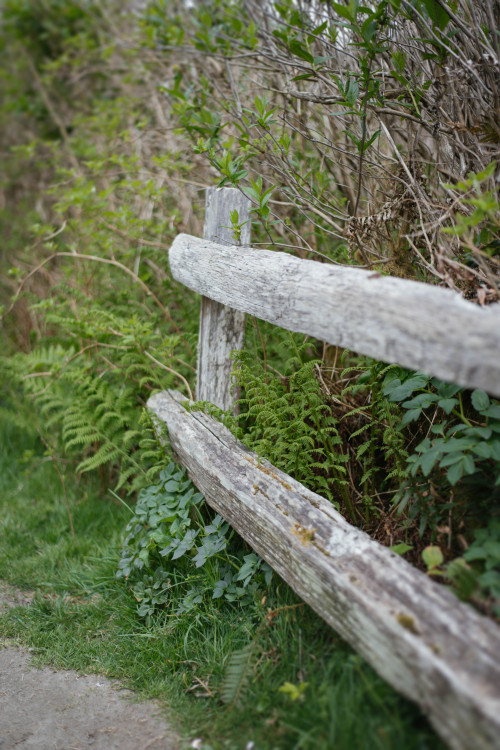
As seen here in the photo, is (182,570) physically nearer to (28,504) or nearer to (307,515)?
(307,515)

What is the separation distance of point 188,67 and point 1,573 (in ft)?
15.0

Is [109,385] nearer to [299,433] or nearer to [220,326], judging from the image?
[220,326]

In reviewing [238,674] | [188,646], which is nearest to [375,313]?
[238,674]

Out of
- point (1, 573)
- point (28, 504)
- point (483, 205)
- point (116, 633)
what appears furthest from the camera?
point (28, 504)

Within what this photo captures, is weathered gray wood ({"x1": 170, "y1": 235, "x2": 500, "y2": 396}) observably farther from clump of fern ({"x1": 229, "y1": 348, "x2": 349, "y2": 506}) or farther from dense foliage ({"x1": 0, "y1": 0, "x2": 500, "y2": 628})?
clump of fern ({"x1": 229, "y1": 348, "x2": 349, "y2": 506})

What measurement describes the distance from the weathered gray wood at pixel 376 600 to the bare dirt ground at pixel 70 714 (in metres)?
0.86

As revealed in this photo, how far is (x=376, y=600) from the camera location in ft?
6.34

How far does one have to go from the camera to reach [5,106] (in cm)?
Result: 838

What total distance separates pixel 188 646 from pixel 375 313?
73.6 inches

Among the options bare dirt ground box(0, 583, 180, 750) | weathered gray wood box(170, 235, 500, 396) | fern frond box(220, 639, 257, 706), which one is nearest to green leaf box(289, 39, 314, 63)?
weathered gray wood box(170, 235, 500, 396)

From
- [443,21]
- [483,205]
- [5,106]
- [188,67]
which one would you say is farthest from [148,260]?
[5,106]

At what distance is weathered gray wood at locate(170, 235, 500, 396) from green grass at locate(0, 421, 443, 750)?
3.63 feet

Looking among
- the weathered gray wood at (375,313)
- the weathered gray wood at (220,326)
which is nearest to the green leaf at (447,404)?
the weathered gray wood at (375,313)

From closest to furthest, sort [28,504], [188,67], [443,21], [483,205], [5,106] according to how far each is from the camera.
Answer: [483,205]
[443,21]
[28,504]
[188,67]
[5,106]
